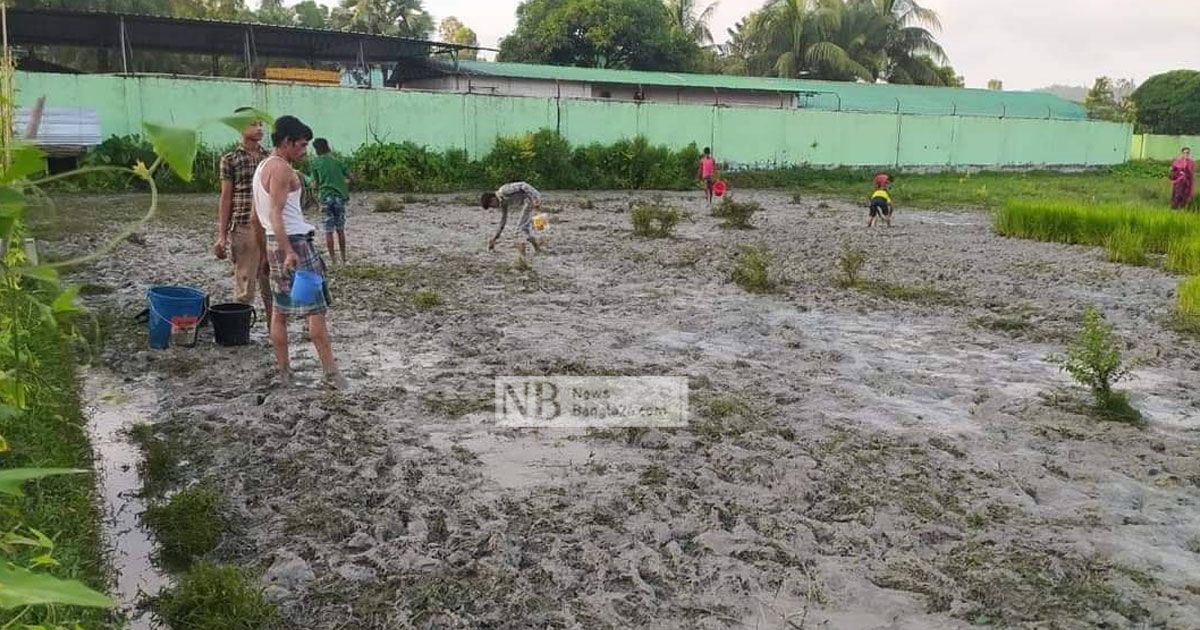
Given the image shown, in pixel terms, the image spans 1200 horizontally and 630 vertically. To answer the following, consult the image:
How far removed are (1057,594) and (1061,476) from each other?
121cm

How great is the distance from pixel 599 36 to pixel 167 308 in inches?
1067

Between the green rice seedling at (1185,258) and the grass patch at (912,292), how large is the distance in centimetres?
325

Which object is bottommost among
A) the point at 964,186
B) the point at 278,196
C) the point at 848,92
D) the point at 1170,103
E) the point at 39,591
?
the point at 39,591

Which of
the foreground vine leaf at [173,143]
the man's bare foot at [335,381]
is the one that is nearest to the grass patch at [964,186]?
the man's bare foot at [335,381]

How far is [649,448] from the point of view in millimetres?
4441

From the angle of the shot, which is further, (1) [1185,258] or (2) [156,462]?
(1) [1185,258]

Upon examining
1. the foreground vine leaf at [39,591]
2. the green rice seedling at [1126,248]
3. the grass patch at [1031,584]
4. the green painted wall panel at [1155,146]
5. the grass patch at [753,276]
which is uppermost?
the green painted wall panel at [1155,146]

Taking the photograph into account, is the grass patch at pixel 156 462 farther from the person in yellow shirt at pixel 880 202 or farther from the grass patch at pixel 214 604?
the person in yellow shirt at pixel 880 202

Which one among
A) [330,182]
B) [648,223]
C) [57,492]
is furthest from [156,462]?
[648,223]

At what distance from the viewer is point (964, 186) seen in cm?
2400

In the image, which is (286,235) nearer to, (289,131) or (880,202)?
(289,131)

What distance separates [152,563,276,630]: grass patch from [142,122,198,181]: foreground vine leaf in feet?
7.44

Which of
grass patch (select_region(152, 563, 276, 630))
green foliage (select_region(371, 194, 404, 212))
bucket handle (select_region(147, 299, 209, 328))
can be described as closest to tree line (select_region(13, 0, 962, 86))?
green foliage (select_region(371, 194, 404, 212))

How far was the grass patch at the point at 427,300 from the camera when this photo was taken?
752cm
